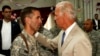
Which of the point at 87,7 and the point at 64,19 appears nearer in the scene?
the point at 64,19

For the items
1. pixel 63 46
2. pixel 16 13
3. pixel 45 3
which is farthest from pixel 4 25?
pixel 45 3

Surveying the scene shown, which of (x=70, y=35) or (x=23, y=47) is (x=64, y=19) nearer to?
(x=70, y=35)

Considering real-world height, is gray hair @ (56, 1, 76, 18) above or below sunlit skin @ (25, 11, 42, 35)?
above

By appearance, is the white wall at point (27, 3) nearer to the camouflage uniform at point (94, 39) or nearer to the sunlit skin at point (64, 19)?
the camouflage uniform at point (94, 39)

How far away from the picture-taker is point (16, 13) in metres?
8.12

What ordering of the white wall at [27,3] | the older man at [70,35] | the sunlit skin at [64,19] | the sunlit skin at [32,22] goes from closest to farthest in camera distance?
the older man at [70,35], the sunlit skin at [64,19], the sunlit skin at [32,22], the white wall at [27,3]

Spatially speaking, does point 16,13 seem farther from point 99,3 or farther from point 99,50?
point 99,50

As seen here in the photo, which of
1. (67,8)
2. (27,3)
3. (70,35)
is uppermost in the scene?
(27,3)

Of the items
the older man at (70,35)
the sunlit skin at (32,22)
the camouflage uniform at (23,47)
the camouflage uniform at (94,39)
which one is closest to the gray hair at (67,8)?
the older man at (70,35)

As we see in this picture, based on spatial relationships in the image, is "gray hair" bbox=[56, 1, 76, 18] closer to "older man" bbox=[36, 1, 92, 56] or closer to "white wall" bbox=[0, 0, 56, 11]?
"older man" bbox=[36, 1, 92, 56]

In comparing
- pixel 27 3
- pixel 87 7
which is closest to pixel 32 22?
pixel 27 3

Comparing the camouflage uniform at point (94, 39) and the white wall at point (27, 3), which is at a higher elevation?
the white wall at point (27, 3)

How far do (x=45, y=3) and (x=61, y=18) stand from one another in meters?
6.56

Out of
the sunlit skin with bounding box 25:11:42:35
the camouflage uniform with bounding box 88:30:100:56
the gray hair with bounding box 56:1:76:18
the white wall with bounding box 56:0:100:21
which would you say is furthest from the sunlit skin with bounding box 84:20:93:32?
the white wall with bounding box 56:0:100:21
